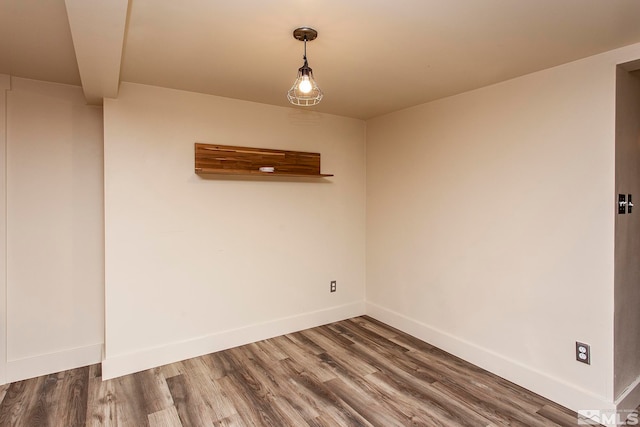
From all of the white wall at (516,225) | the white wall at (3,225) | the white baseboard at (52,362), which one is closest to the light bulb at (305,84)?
the white wall at (516,225)

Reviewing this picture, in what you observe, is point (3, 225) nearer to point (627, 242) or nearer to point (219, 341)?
point (219, 341)

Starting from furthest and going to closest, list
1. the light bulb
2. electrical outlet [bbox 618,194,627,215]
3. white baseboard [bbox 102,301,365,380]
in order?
white baseboard [bbox 102,301,365,380], electrical outlet [bbox 618,194,627,215], the light bulb

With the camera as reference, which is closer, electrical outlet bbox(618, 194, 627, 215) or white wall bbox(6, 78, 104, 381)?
electrical outlet bbox(618, 194, 627, 215)

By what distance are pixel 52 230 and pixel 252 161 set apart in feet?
5.73

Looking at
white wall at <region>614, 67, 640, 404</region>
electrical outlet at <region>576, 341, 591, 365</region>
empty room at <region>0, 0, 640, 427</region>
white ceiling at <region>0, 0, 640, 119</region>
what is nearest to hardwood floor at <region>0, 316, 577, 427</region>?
empty room at <region>0, 0, 640, 427</region>

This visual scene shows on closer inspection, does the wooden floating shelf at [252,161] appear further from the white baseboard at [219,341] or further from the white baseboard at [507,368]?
the white baseboard at [507,368]

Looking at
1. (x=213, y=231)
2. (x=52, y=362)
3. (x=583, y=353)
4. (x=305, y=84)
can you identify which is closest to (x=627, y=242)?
(x=583, y=353)

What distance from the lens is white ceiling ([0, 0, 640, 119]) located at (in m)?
1.69

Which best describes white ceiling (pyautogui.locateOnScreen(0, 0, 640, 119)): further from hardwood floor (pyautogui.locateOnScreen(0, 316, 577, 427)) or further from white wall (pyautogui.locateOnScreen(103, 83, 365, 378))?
hardwood floor (pyautogui.locateOnScreen(0, 316, 577, 427))

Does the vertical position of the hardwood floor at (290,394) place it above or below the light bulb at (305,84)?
below

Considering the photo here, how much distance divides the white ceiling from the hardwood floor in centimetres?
222

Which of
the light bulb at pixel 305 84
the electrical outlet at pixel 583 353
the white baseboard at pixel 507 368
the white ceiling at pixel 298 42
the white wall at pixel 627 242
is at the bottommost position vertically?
the white baseboard at pixel 507 368

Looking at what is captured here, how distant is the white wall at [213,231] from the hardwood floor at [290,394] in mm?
A: 312

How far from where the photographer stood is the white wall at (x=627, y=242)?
2.22 m
